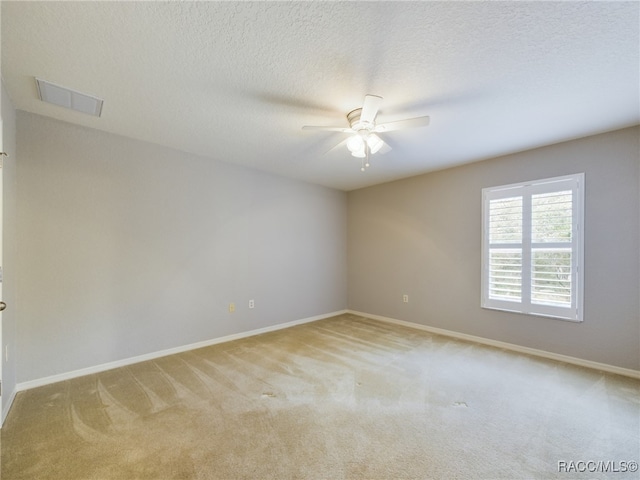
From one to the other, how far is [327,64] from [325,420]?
254 centimetres

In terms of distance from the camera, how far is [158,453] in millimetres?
1744

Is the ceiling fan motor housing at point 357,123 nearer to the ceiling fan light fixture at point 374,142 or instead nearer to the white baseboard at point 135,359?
the ceiling fan light fixture at point 374,142

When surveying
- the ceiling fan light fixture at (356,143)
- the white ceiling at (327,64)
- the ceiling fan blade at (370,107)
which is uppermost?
the white ceiling at (327,64)

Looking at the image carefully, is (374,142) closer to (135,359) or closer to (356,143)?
(356,143)

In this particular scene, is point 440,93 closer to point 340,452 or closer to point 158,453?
point 340,452

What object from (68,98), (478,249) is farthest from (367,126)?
(478,249)

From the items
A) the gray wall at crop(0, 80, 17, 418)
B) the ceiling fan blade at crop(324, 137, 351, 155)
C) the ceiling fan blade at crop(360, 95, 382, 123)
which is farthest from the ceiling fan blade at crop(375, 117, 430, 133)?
the gray wall at crop(0, 80, 17, 418)

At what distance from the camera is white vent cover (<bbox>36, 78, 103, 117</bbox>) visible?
219 centimetres

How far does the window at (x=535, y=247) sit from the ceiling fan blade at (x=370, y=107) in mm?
2529

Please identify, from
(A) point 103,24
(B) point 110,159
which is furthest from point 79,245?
(A) point 103,24

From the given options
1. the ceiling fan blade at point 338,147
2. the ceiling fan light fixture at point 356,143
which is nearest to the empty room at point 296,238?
the ceiling fan light fixture at point 356,143

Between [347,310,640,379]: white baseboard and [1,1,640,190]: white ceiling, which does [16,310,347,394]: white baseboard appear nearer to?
[347,310,640,379]: white baseboard

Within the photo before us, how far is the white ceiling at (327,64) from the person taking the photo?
1528 millimetres

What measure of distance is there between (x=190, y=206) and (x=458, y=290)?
3917 millimetres
